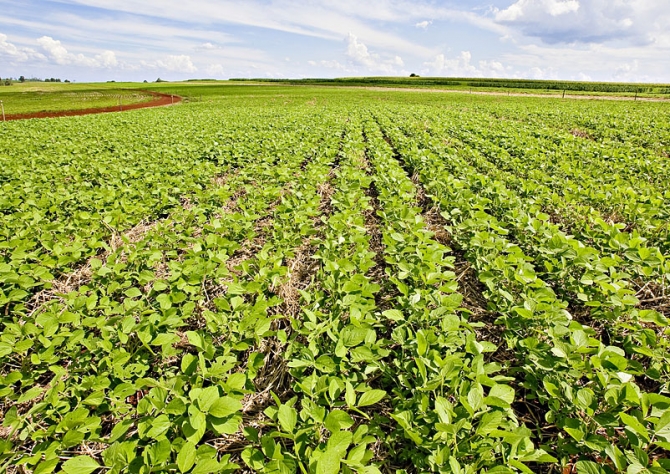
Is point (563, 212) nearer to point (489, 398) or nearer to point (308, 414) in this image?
point (489, 398)

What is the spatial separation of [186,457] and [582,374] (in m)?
2.30

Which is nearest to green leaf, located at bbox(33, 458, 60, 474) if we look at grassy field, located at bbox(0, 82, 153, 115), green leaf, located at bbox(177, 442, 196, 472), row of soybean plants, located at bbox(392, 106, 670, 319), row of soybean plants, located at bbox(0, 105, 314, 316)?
green leaf, located at bbox(177, 442, 196, 472)

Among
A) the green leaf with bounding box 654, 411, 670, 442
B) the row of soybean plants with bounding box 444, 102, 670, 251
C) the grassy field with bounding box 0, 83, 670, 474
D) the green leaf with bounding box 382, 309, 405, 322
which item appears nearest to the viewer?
the green leaf with bounding box 654, 411, 670, 442

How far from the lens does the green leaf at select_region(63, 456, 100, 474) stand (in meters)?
1.54

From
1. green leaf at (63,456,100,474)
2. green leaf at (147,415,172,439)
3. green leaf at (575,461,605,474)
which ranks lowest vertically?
green leaf at (575,461,605,474)

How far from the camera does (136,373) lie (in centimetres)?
233

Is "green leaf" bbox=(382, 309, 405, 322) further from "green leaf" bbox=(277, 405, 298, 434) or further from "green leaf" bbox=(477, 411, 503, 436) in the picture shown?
"green leaf" bbox=(277, 405, 298, 434)

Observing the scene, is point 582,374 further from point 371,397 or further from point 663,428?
point 371,397

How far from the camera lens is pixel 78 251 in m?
3.66

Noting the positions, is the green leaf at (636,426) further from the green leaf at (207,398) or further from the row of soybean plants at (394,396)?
the green leaf at (207,398)

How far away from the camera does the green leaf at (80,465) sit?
5.07 ft

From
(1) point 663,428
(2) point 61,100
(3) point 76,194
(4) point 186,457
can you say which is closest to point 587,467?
(1) point 663,428

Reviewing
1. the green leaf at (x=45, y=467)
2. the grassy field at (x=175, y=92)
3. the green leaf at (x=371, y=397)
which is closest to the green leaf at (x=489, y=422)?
the green leaf at (x=371, y=397)

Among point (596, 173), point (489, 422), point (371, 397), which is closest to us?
point (489, 422)
